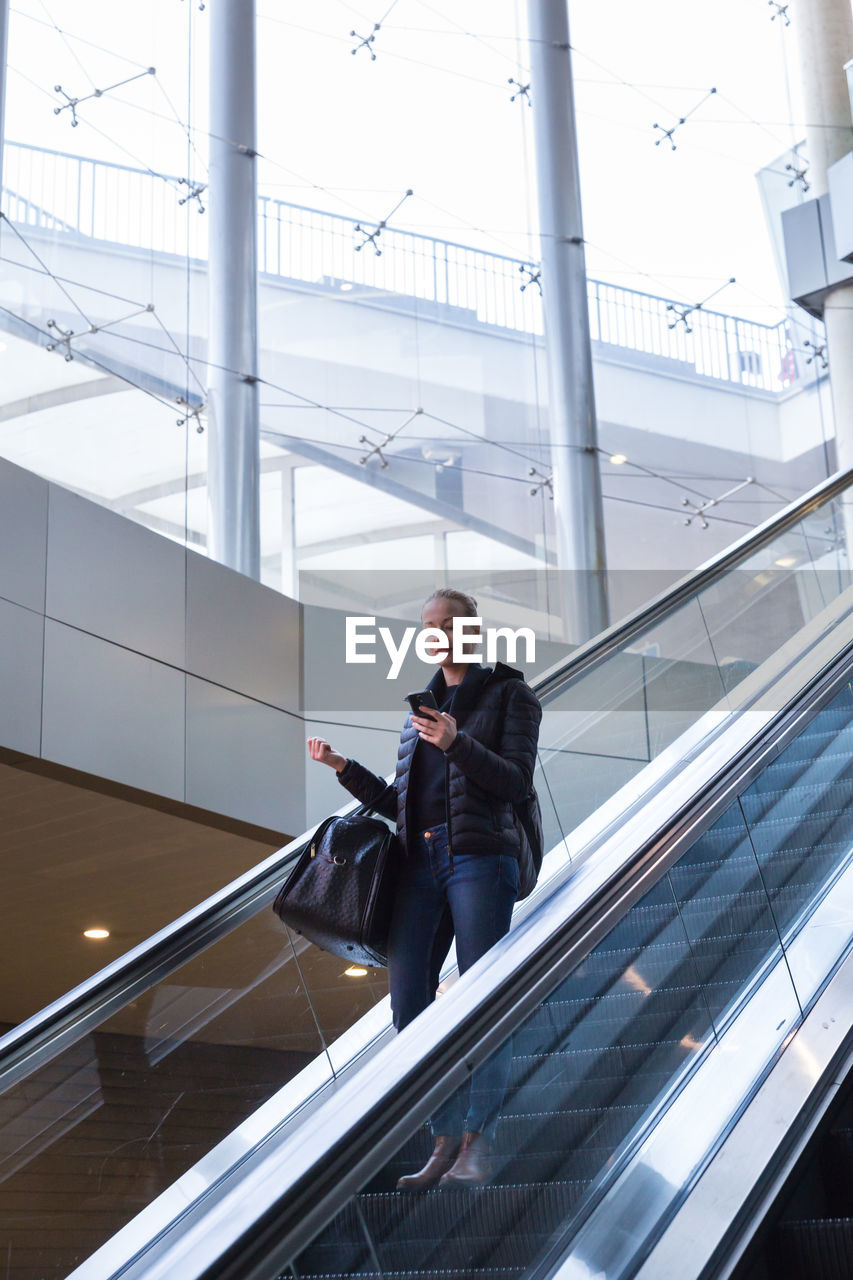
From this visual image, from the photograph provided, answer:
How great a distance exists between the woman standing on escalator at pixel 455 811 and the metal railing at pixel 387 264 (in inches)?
291

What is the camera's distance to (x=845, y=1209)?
11.0 feet

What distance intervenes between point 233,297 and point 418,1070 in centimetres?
974

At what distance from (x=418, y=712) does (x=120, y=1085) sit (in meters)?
1.54

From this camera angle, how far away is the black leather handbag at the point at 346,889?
3.85 meters

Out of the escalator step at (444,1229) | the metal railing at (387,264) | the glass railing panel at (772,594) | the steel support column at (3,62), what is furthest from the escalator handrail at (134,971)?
the metal railing at (387,264)

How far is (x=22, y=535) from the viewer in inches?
304

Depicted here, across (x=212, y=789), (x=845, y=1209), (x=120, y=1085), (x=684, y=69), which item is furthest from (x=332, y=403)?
(x=845, y=1209)

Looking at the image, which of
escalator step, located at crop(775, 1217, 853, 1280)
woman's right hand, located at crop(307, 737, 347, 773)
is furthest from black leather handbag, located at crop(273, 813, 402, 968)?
escalator step, located at crop(775, 1217, 853, 1280)

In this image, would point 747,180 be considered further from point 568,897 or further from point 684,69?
point 568,897

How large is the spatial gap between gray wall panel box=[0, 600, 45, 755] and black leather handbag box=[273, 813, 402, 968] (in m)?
3.92

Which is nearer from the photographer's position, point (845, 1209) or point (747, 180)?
point (845, 1209)

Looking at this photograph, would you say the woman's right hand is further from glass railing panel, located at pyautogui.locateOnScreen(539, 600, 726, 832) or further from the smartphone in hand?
glass railing panel, located at pyautogui.locateOnScreen(539, 600, 726, 832)

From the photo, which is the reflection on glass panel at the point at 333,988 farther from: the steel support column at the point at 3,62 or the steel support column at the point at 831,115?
the steel support column at the point at 831,115

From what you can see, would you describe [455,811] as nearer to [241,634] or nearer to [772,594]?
[772,594]
